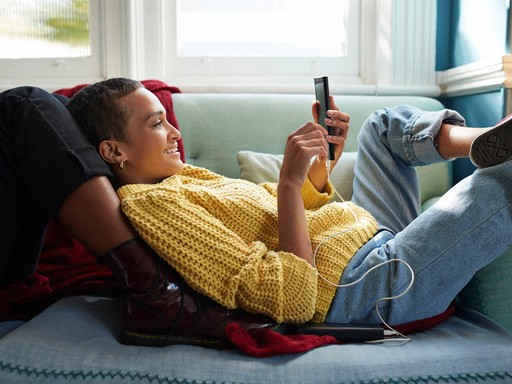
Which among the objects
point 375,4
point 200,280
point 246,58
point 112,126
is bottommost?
point 200,280

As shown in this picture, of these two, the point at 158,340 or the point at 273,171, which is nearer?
the point at 158,340

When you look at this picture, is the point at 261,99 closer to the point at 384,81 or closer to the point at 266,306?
the point at 384,81

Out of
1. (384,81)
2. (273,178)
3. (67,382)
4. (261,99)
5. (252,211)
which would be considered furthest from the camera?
(384,81)

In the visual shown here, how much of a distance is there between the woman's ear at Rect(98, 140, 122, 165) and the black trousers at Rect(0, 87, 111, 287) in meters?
0.12

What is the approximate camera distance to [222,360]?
955mm

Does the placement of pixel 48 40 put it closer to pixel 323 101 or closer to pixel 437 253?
pixel 323 101

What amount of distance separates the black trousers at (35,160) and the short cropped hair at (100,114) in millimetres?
109

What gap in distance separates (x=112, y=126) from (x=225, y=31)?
1158 mm

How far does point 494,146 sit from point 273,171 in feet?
2.35

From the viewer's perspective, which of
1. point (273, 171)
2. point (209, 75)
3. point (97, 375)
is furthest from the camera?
point (209, 75)

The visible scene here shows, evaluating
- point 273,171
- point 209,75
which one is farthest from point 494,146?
point 209,75

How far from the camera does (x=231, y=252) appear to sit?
1042 millimetres

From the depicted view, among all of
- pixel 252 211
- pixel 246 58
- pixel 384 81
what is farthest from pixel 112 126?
pixel 384 81

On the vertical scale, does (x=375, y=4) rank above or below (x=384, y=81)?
above
